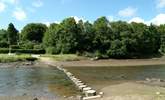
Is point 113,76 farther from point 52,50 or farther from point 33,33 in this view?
point 33,33

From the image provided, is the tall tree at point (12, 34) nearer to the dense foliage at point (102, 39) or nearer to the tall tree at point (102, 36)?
the dense foliage at point (102, 39)

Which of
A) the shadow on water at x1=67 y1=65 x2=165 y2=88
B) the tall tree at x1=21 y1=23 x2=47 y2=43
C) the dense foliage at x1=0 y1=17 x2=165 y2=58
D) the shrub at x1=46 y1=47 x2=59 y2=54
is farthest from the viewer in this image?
the tall tree at x1=21 y1=23 x2=47 y2=43

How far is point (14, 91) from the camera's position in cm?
3631

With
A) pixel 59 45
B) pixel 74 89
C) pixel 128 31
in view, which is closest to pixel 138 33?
pixel 128 31

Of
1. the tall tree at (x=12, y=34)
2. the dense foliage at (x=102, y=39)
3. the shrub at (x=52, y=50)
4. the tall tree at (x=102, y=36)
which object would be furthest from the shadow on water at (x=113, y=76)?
the tall tree at (x=12, y=34)

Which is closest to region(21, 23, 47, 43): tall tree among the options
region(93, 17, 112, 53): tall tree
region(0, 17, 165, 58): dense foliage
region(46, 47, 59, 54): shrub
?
region(0, 17, 165, 58): dense foliage

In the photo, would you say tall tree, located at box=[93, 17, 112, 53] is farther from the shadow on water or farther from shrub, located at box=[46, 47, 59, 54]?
the shadow on water

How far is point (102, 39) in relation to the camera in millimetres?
104812

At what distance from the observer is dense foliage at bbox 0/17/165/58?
333 feet

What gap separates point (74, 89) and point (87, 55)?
59965 mm

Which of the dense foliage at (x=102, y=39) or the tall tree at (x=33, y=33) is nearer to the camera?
the dense foliage at (x=102, y=39)

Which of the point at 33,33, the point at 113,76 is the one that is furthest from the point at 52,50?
the point at 33,33

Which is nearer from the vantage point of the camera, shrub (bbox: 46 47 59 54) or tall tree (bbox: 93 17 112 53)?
shrub (bbox: 46 47 59 54)

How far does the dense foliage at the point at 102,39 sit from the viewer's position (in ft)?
333
